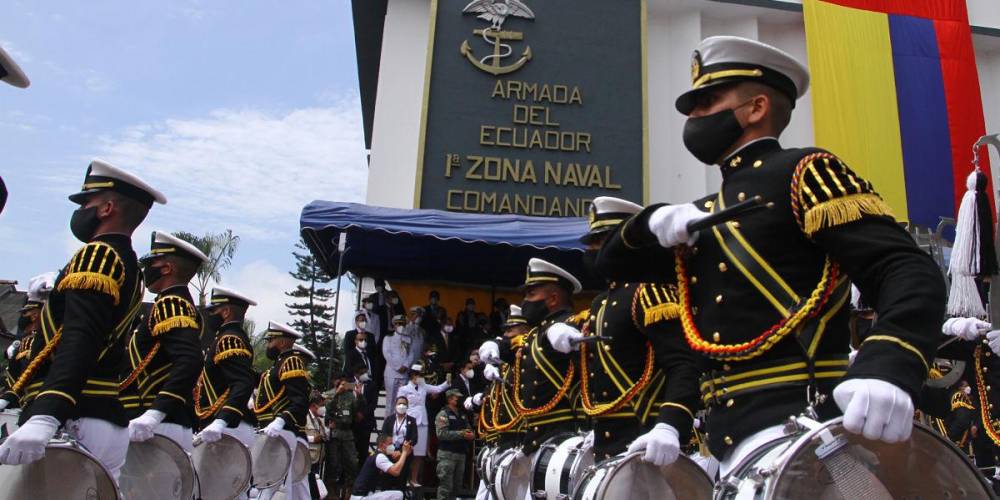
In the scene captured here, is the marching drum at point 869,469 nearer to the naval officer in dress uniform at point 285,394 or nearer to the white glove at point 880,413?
the white glove at point 880,413

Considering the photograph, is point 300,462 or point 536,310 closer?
point 536,310

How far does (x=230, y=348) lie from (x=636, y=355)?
5172 millimetres

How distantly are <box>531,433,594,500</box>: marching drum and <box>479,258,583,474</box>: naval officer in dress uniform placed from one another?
0.31 metres

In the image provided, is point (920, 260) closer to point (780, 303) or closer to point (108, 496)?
point (780, 303)

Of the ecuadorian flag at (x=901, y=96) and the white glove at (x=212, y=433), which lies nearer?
the white glove at (x=212, y=433)

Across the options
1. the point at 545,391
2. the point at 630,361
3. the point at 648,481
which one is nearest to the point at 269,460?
the point at 545,391

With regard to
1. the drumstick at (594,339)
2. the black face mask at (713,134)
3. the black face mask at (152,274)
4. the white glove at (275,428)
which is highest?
the black face mask at (152,274)

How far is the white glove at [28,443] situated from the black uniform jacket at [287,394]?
650 centimetres

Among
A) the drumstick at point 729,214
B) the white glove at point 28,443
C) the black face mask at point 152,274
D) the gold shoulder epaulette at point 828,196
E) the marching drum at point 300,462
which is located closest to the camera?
the gold shoulder epaulette at point 828,196

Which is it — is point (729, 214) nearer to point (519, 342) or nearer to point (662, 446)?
point (662, 446)

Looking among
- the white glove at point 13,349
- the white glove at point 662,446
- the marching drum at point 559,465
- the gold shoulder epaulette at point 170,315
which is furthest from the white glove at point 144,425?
the white glove at point 13,349

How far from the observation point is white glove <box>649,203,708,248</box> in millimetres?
2996

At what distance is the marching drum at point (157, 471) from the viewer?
5.84 metres

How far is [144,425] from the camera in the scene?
5.64 meters
